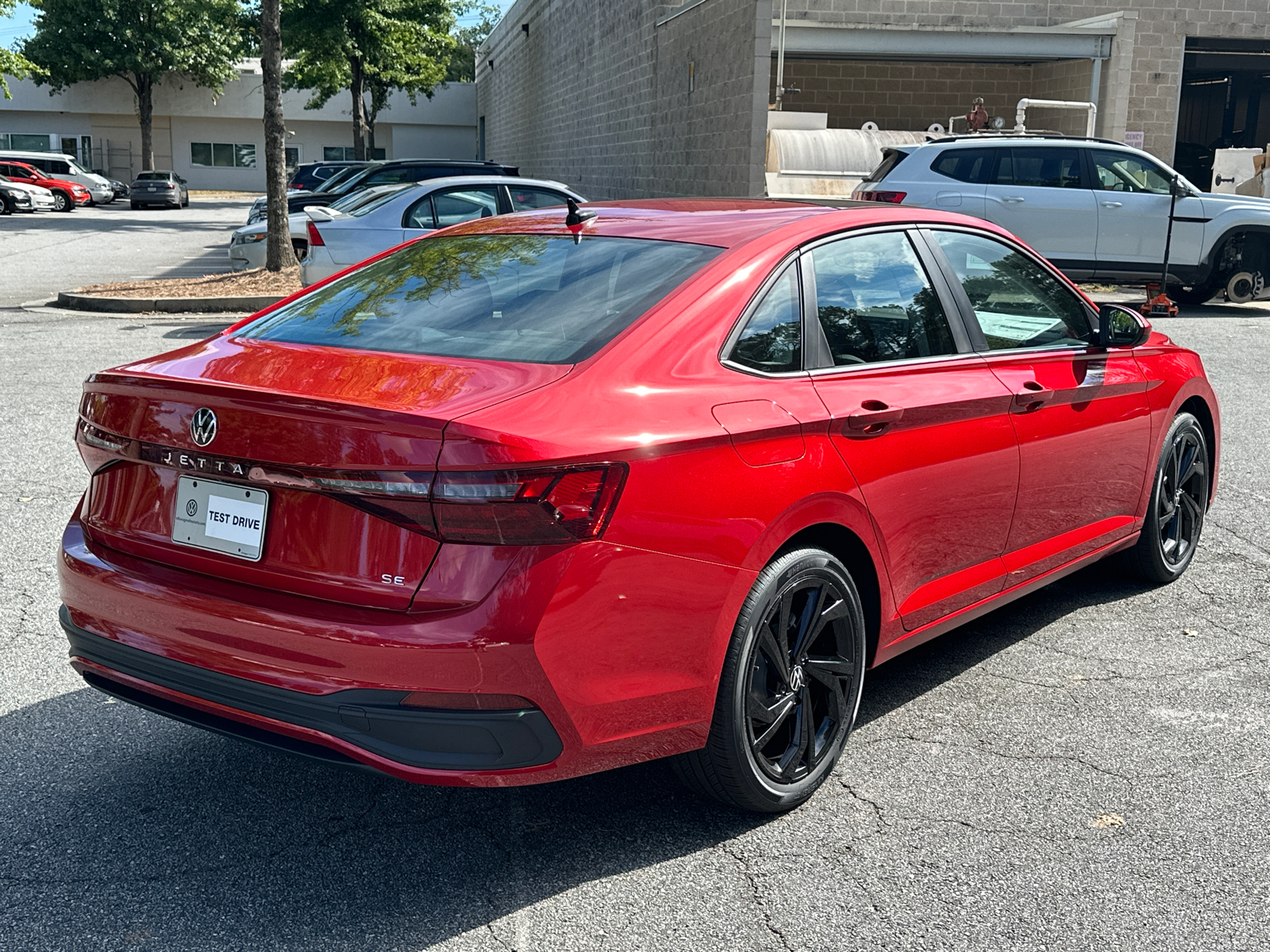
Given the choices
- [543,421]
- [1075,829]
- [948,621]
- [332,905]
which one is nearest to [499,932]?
[332,905]

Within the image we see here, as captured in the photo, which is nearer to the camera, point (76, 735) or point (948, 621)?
point (76, 735)

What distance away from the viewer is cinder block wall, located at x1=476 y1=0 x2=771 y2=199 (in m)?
19.2

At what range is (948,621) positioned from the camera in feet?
13.9

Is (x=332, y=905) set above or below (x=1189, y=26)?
below

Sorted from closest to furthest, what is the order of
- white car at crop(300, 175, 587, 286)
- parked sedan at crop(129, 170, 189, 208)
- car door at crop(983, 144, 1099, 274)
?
white car at crop(300, 175, 587, 286), car door at crop(983, 144, 1099, 274), parked sedan at crop(129, 170, 189, 208)

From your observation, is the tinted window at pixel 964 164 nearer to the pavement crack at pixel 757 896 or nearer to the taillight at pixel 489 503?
the pavement crack at pixel 757 896

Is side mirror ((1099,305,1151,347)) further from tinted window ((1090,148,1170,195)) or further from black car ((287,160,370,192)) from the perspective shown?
black car ((287,160,370,192))

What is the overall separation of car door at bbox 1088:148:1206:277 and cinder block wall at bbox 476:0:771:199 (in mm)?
5039

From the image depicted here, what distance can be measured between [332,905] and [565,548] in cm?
105

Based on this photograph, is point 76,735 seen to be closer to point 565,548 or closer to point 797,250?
point 565,548

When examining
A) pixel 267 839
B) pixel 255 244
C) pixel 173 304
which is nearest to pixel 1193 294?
pixel 173 304

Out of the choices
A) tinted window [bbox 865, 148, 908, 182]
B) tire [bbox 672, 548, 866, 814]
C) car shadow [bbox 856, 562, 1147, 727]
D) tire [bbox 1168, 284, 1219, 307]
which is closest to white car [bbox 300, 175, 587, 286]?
tinted window [bbox 865, 148, 908, 182]

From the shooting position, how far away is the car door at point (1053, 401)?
4359 millimetres

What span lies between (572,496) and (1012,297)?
241 cm
